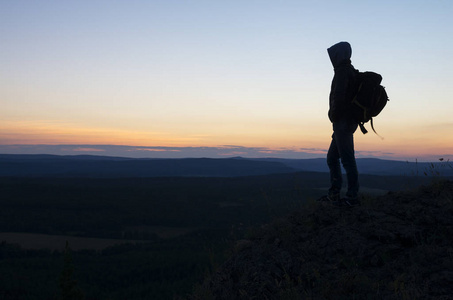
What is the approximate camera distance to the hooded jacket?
4.61m

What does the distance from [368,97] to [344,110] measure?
0.34 metres

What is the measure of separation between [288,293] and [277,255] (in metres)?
0.79

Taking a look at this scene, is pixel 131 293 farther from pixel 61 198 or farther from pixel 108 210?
→ pixel 61 198

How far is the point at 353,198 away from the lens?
4.82 meters

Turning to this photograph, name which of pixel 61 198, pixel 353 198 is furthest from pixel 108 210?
pixel 353 198

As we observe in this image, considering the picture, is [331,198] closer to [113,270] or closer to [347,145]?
[347,145]

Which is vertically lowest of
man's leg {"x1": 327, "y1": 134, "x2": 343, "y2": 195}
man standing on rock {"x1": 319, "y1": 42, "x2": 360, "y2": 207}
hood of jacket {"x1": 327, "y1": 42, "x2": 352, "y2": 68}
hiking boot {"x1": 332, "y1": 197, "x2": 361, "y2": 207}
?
hiking boot {"x1": 332, "y1": 197, "x2": 361, "y2": 207}

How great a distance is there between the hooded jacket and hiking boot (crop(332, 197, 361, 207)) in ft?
3.52

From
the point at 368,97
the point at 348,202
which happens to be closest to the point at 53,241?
the point at 348,202

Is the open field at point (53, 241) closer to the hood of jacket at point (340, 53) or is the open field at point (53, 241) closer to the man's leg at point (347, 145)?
the man's leg at point (347, 145)

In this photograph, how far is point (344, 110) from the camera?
15.4 ft

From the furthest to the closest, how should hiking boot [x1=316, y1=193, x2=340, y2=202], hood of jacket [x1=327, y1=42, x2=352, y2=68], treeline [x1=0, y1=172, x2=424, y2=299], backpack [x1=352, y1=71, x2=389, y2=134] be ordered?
1. treeline [x1=0, y1=172, x2=424, y2=299]
2. hiking boot [x1=316, y1=193, x2=340, y2=202]
3. hood of jacket [x1=327, y1=42, x2=352, y2=68]
4. backpack [x1=352, y1=71, x2=389, y2=134]

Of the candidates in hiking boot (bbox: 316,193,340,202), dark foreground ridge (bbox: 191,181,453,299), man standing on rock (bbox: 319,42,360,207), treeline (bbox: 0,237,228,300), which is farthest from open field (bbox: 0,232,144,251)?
man standing on rock (bbox: 319,42,360,207)

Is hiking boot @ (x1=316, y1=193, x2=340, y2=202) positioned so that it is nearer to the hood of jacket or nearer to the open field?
the hood of jacket
